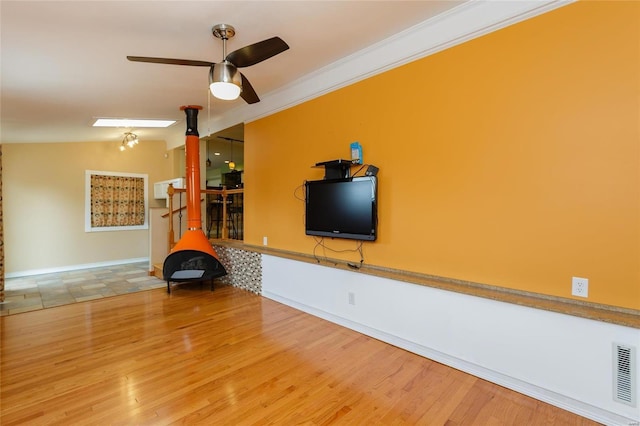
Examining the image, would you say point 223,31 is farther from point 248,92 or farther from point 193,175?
point 193,175

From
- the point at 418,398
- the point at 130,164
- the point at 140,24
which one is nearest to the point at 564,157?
the point at 418,398

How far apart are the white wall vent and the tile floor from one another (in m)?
5.50

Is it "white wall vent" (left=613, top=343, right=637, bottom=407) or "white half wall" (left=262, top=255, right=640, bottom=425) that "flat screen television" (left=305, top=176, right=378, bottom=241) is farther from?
"white wall vent" (left=613, top=343, right=637, bottom=407)

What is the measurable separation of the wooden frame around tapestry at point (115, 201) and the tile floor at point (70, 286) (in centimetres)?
108

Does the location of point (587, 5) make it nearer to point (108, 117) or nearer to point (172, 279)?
point (172, 279)

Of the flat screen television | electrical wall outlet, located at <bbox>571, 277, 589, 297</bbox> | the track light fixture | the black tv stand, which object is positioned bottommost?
electrical wall outlet, located at <bbox>571, 277, 589, 297</bbox>

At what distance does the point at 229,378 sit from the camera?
2.30 meters

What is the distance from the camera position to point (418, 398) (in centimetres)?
207

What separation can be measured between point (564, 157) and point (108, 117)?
5.84 meters

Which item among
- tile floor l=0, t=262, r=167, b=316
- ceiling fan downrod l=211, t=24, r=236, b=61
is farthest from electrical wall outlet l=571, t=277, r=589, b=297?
tile floor l=0, t=262, r=167, b=316

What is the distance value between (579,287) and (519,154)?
38.6 inches

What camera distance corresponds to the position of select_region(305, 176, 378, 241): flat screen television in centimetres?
296

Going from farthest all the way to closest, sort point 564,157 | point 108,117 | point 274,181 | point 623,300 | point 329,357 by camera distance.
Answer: point 108,117 → point 274,181 → point 329,357 → point 564,157 → point 623,300

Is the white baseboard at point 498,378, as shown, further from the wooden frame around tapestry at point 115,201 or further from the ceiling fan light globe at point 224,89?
the wooden frame around tapestry at point 115,201
